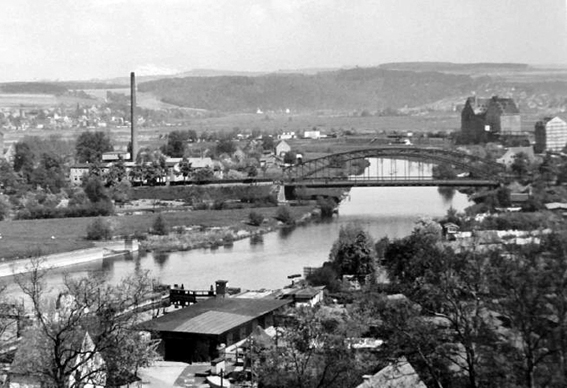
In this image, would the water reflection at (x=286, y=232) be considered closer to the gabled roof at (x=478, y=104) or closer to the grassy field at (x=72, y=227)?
the grassy field at (x=72, y=227)

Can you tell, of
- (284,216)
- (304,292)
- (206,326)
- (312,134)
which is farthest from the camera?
(312,134)

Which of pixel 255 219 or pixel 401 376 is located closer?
pixel 401 376

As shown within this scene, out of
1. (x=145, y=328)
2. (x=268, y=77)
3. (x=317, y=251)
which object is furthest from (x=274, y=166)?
(x=268, y=77)

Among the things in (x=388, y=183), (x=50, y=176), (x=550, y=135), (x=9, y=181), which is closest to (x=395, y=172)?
(x=388, y=183)

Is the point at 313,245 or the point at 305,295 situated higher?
the point at 313,245

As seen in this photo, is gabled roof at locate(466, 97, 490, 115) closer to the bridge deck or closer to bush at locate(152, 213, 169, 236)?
the bridge deck

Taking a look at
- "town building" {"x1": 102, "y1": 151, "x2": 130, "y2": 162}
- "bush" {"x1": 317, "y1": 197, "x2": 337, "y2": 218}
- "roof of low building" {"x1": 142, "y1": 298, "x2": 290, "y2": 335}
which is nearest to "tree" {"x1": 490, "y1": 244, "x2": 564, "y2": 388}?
"roof of low building" {"x1": 142, "y1": 298, "x2": 290, "y2": 335}

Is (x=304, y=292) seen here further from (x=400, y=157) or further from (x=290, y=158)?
(x=290, y=158)
